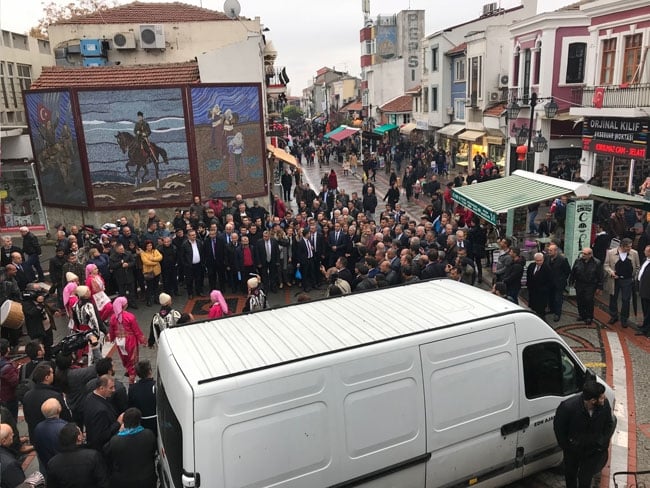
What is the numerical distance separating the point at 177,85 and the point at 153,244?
295 inches

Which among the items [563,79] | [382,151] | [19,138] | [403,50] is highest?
[403,50]

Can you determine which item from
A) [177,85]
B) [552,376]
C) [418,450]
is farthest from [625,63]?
[418,450]

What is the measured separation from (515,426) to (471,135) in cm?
2778

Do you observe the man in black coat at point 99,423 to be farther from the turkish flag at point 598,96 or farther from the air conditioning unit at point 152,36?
the air conditioning unit at point 152,36

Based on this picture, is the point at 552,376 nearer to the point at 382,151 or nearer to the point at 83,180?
the point at 83,180

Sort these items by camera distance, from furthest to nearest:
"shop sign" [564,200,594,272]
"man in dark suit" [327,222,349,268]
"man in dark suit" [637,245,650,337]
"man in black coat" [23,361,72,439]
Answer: "man in dark suit" [327,222,349,268]
"shop sign" [564,200,594,272]
"man in dark suit" [637,245,650,337]
"man in black coat" [23,361,72,439]

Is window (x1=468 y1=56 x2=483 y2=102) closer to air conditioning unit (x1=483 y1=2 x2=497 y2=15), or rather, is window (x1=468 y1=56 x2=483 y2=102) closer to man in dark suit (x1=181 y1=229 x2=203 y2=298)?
air conditioning unit (x1=483 y1=2 x2=497 y2=15)

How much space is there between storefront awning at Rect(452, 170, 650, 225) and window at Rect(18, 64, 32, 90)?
1990cm

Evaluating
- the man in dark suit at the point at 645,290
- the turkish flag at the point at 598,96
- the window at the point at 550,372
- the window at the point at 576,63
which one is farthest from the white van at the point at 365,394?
the window at the point at 576,63

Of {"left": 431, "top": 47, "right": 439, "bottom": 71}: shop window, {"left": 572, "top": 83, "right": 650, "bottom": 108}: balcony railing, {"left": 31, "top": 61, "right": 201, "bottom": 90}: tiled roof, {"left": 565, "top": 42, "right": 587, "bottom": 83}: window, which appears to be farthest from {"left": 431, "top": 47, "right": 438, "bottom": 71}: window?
{"left": 31, "top": 61, "right": 201, "bottom": 90}: tiled roof

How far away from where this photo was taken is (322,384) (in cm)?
443

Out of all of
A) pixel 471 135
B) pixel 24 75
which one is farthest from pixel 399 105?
pixel 24 75

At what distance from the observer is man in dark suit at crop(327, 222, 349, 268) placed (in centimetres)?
1277

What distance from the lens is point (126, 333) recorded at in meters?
7.98
